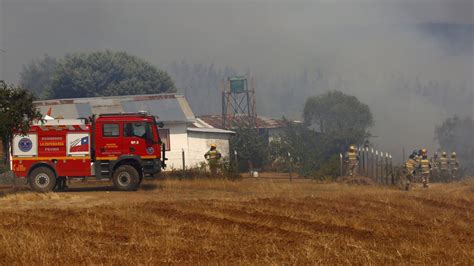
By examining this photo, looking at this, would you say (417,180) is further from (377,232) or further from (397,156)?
(397,156)

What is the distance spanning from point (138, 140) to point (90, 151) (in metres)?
1.76

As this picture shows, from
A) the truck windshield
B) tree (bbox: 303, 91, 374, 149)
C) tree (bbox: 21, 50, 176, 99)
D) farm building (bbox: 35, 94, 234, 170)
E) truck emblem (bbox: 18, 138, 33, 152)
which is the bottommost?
truck emblem (bbox: 18, 138, 33, 152)

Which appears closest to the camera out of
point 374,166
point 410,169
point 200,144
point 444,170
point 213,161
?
point 213,161

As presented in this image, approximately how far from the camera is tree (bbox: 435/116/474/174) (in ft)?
237

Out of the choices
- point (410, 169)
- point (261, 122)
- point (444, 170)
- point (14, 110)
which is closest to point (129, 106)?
point (444, 170)

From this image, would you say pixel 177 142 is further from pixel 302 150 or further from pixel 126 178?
pixel 126 178

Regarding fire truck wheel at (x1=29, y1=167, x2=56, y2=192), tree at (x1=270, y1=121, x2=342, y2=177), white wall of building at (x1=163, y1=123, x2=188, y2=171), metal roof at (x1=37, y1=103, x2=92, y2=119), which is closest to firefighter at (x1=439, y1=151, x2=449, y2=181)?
tree at (x1=270, y1=121, x2=342, y2=177)

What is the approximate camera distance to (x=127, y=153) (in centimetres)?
2733

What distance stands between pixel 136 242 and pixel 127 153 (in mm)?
14190

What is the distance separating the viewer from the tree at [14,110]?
2292 cm

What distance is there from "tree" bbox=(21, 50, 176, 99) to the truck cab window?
57.5 meters

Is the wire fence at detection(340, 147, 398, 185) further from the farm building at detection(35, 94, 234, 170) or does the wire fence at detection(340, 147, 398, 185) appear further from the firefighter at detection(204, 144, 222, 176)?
the farm building at detection(35, 94, 234, 170)

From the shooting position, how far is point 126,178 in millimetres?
27219

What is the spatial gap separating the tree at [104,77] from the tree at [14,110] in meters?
60.8
